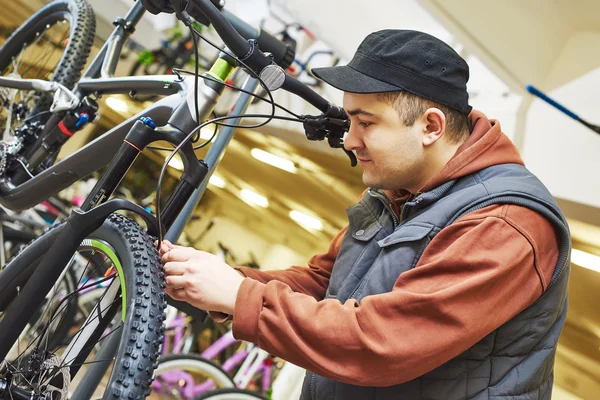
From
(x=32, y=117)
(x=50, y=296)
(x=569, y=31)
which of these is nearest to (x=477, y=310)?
(x=50, y=296)

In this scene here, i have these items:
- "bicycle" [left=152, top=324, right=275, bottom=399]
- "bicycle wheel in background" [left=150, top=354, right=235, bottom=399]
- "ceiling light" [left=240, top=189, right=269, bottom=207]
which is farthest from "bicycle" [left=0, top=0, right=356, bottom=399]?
"ceiling light" [left=240, top=189, right=269, bottom=207]

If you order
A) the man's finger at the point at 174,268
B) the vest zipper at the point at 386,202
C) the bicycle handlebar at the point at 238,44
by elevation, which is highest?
the bicycle handlebar at the point at 238,44

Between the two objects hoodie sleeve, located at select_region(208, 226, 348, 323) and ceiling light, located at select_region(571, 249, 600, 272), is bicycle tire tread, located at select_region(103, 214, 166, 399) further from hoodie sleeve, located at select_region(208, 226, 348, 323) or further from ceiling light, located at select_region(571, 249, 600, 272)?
ceiling light, located at select_region(571, 249, 600, 272)

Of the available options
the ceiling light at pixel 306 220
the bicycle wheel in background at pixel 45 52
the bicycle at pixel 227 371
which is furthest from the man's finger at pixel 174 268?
the ceiling light at pixel 306 220

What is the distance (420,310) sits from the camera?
0.87m

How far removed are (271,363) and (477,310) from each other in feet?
10.7

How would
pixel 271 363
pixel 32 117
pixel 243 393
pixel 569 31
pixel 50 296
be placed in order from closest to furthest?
pixel 50 296
pixel 32 117
pixel 243 393
pixel 569 31
pixel 271 363

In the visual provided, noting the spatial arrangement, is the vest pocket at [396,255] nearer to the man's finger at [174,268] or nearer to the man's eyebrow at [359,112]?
the man's eyebrow at [359,112]

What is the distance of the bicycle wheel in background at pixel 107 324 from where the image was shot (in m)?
0.86

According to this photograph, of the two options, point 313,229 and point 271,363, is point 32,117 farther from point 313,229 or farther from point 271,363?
point 313,229

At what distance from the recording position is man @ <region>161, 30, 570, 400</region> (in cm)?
87

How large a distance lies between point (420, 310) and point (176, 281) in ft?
1.21

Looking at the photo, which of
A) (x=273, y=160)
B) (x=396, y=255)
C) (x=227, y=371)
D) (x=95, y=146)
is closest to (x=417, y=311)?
(x=396, y=255)

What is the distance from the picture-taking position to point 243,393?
205 centimetres
